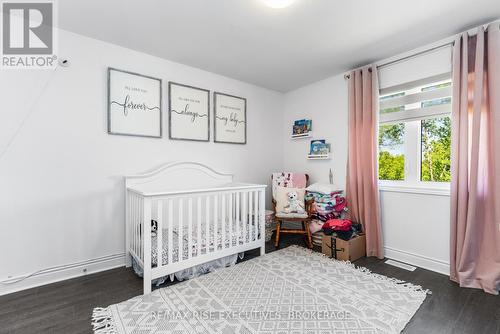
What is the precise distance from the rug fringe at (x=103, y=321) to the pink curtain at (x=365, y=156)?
259 cm

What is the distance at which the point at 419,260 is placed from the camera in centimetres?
252

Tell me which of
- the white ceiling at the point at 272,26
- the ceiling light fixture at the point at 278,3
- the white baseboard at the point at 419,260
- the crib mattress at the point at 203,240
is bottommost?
the white baseboard at the point at 419,260

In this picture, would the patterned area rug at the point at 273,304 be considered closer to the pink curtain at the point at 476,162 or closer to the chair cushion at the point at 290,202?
the pink curtain at the point at 476,162

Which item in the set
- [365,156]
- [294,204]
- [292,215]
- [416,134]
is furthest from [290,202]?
[416,134]

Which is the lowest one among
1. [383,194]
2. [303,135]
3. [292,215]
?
[292,215]

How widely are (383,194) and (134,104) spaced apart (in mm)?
3008

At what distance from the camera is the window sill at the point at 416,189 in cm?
238

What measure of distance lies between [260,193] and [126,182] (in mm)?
1474

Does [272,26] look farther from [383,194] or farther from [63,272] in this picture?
[63,272]

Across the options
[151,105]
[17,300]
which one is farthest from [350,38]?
[17,300]

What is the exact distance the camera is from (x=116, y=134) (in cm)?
246

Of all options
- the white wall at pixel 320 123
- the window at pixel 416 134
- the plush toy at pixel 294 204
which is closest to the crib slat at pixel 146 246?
the plush toy at pixel 294 204

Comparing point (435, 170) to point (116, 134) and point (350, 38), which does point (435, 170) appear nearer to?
point (350, 38)

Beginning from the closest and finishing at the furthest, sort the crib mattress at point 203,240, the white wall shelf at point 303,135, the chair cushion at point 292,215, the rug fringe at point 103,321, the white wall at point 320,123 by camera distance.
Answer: the rug fringe at point 103,321
the crib mattress at point 203,240
the chair cushion at point 292,215
the white wall at point 320,123
the white wall shelf at point 303,135
